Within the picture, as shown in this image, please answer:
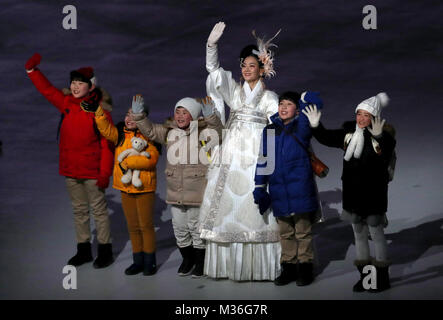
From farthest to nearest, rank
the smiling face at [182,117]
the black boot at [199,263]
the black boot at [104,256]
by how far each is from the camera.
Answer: the black boot at [104,256] < the black boot at [199,263] < the smiling face at [182,117]

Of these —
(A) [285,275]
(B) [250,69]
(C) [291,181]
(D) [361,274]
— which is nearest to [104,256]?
(A) [285,275]

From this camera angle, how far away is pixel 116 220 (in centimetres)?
885

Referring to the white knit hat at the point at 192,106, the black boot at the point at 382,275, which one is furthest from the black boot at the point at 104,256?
the black boot at the point at 382,275

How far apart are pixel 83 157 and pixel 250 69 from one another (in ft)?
5.01

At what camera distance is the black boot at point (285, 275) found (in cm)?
684

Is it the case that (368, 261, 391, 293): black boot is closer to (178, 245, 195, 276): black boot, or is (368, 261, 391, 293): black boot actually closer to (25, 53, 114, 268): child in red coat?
(178, 245, 195, 276): black boot

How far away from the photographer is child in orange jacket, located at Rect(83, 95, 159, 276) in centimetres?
710

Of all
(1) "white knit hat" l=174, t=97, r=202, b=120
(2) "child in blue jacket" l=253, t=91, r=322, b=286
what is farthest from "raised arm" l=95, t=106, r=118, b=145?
(2) "child in blue jacket" l=253, t=91, r=322, b=286

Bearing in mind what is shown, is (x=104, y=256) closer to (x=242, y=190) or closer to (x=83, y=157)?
(x=83, y=157)

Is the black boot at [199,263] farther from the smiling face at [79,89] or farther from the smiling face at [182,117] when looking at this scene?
the smiling face at [79,89]

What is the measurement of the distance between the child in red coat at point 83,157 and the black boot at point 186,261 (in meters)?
0.67

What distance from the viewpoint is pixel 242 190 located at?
691 centimetres

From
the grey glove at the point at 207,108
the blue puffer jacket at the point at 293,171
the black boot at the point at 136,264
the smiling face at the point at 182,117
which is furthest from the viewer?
the black boot at the point at 136,264

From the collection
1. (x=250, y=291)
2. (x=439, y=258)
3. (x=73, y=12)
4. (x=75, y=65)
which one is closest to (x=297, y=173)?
(x=250, y=291)
